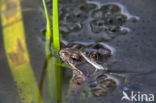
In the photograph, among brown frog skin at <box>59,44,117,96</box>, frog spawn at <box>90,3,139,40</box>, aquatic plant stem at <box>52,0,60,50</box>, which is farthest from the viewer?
frog spawn at <box>90,3,139,40</box>

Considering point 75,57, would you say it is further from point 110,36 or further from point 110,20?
point 110,20

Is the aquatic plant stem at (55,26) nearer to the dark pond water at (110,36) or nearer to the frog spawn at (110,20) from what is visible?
the dark pond water at (110,36)

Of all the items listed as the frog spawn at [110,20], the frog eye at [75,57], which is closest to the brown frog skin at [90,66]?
the frog eye at [75,57]

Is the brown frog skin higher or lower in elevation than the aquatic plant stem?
lower

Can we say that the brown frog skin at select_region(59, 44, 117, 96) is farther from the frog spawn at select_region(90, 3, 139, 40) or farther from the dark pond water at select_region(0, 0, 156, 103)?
the frog spawn at select_region(90, 3, 139, 40)

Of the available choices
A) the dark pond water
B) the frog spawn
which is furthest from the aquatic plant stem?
the frog spawn

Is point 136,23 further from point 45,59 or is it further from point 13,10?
point 13,10
